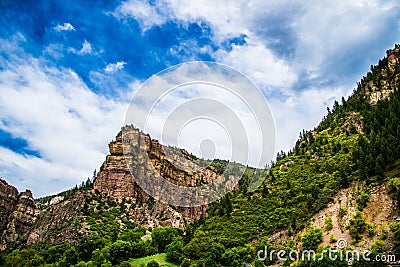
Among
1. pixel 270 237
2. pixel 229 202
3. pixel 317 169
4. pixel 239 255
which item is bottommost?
pixel 239 255

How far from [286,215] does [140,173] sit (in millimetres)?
68347

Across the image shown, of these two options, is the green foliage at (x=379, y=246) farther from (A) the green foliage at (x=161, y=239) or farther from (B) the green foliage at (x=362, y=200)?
(A) the green foliage at (x=161, y=239)

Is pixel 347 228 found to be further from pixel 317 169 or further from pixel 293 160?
pixel 293 160

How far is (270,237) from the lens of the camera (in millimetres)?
54719

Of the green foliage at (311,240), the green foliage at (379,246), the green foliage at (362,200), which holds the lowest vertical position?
the green foliage at (379,246)

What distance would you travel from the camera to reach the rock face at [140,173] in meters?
112

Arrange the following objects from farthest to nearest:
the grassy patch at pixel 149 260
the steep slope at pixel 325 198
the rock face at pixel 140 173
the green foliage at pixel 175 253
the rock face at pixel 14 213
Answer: the rock face at pixel 140 173, the rock face at pixel 14 213, the green foliage at pixel 175 253, the grassy patch at pixel 149 260, the steep slope at pixel 325 198

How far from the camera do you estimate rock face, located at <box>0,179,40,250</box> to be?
10611 centimetres

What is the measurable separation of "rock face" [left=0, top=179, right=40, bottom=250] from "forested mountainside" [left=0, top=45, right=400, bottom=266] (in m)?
0.58

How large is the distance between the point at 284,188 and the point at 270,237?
15.9 metres

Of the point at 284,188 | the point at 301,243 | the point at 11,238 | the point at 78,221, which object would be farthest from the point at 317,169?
the point at 11,238

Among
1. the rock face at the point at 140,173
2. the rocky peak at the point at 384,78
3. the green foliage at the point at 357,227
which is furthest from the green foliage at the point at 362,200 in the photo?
the rock face at the point at 140,173

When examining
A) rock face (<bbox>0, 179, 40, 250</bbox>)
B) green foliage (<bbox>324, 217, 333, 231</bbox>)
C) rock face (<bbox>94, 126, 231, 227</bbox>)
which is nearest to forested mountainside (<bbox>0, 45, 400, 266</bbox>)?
green foliage (<bbox>324, 217, 333, 231</bbox>)

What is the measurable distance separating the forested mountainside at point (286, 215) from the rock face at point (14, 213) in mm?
582
